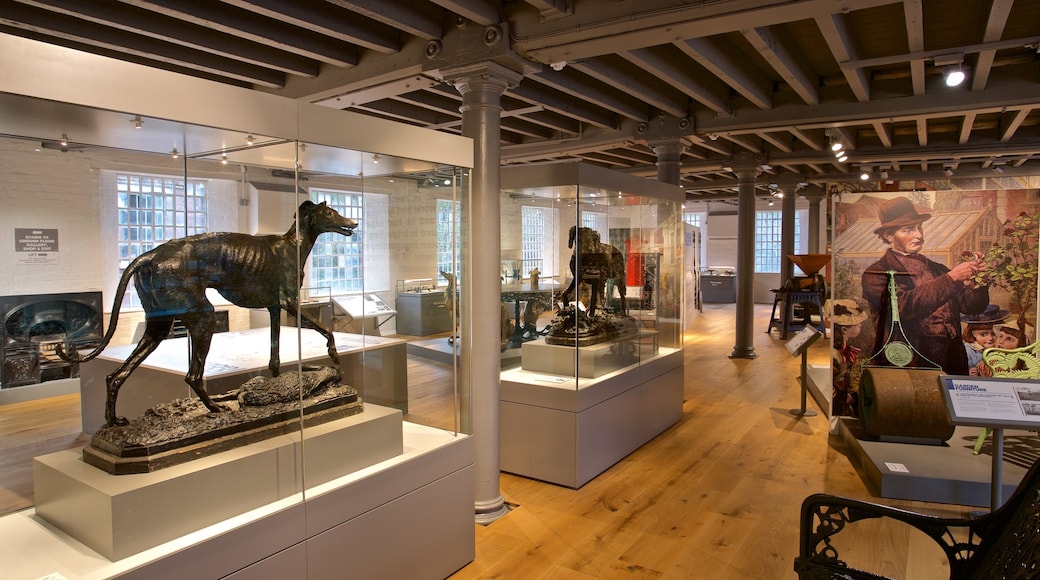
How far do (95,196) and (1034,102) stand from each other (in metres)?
6.43

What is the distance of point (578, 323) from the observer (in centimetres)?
474

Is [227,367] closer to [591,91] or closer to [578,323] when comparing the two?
[578,323]

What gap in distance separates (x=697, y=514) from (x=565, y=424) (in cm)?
104

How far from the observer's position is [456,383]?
3.62 meters

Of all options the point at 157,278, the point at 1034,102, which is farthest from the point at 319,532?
the point at 1034,102

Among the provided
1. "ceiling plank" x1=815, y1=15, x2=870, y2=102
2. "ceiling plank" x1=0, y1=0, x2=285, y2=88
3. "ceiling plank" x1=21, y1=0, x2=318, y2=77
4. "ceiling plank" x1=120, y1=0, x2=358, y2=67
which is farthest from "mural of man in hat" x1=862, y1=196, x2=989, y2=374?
"ceiling plank" x1=0, y1=0, x2=285, y2=88

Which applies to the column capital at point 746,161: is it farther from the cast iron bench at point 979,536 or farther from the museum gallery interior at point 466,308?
the cast iron bench at point 979,536

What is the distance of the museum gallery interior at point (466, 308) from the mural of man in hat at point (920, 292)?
2 cm

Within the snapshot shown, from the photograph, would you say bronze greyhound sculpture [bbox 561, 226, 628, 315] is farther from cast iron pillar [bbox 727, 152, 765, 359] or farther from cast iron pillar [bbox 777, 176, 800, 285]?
cast iron pillar [bbox 777, 176, 800, 285]

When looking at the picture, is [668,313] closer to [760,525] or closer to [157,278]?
[760,525]

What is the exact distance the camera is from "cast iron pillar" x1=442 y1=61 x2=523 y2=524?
369cm

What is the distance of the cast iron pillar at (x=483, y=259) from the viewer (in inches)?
145

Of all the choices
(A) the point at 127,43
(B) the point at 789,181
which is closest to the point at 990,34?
(A) the point at 127,43

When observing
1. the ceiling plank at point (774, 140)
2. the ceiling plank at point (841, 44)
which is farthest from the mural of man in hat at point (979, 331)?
the ceiling plank at point (774, 140)
